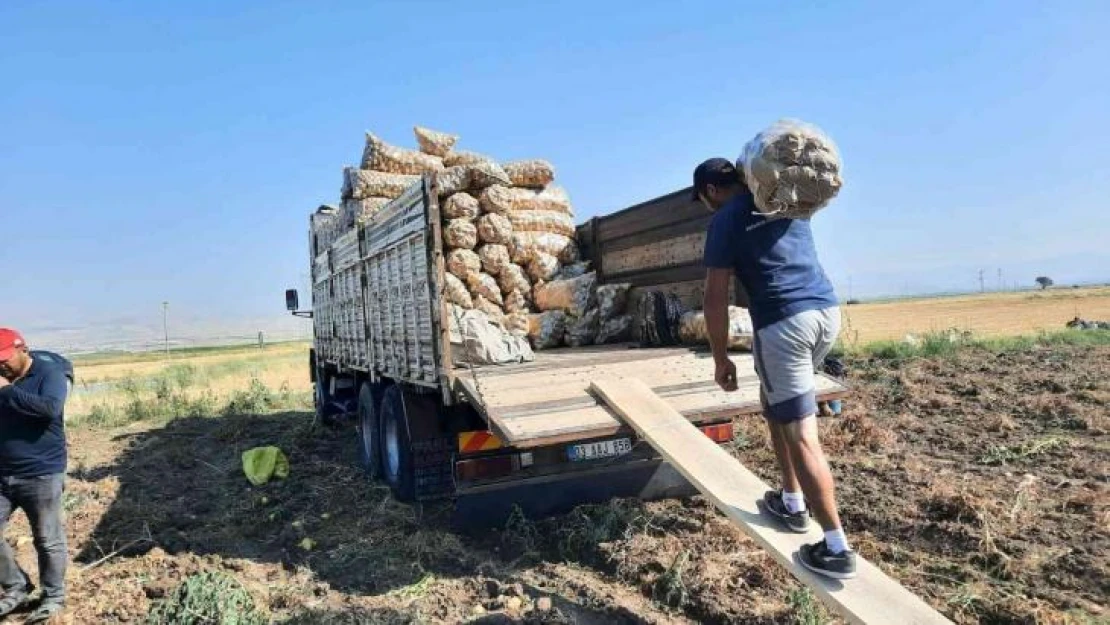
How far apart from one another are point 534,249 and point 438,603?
147 inches

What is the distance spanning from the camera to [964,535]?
14.0ft

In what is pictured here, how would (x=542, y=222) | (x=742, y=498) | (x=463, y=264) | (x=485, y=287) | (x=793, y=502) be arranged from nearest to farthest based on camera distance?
1. (x=793, y=502)
2. (x=742, y=498)
3. (x=463, y=264)
4. (x=485, y=287)
5. (x=542, y=222)

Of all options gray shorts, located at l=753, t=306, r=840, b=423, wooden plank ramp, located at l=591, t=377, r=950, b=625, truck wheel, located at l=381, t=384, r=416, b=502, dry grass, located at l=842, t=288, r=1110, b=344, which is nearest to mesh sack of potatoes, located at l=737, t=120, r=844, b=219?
gray shorts, located at l=753, t=306, r=840, b=423

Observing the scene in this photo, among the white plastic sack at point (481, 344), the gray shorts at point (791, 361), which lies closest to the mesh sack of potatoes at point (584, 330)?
the white plastic sack at point (481, 344)

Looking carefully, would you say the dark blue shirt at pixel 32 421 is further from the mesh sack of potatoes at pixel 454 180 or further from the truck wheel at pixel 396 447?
the mesh sack of potatoes at pixel 454 180

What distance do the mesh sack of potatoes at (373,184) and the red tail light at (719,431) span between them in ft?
12.8

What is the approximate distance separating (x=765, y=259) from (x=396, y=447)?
129 inches

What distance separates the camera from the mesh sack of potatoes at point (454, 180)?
21.7ft

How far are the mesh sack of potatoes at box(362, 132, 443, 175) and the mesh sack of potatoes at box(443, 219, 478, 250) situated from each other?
1282 millimetres

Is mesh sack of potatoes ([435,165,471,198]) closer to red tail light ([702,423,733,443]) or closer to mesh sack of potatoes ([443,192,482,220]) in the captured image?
mesh sack of potatoes ([443,192,482,220])

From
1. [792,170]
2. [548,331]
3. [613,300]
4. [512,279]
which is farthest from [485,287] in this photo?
[792,170]

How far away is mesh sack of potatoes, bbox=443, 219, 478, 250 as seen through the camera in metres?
A: 6.54

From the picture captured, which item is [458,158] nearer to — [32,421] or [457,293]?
[457,293]

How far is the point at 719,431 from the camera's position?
5070 mm
